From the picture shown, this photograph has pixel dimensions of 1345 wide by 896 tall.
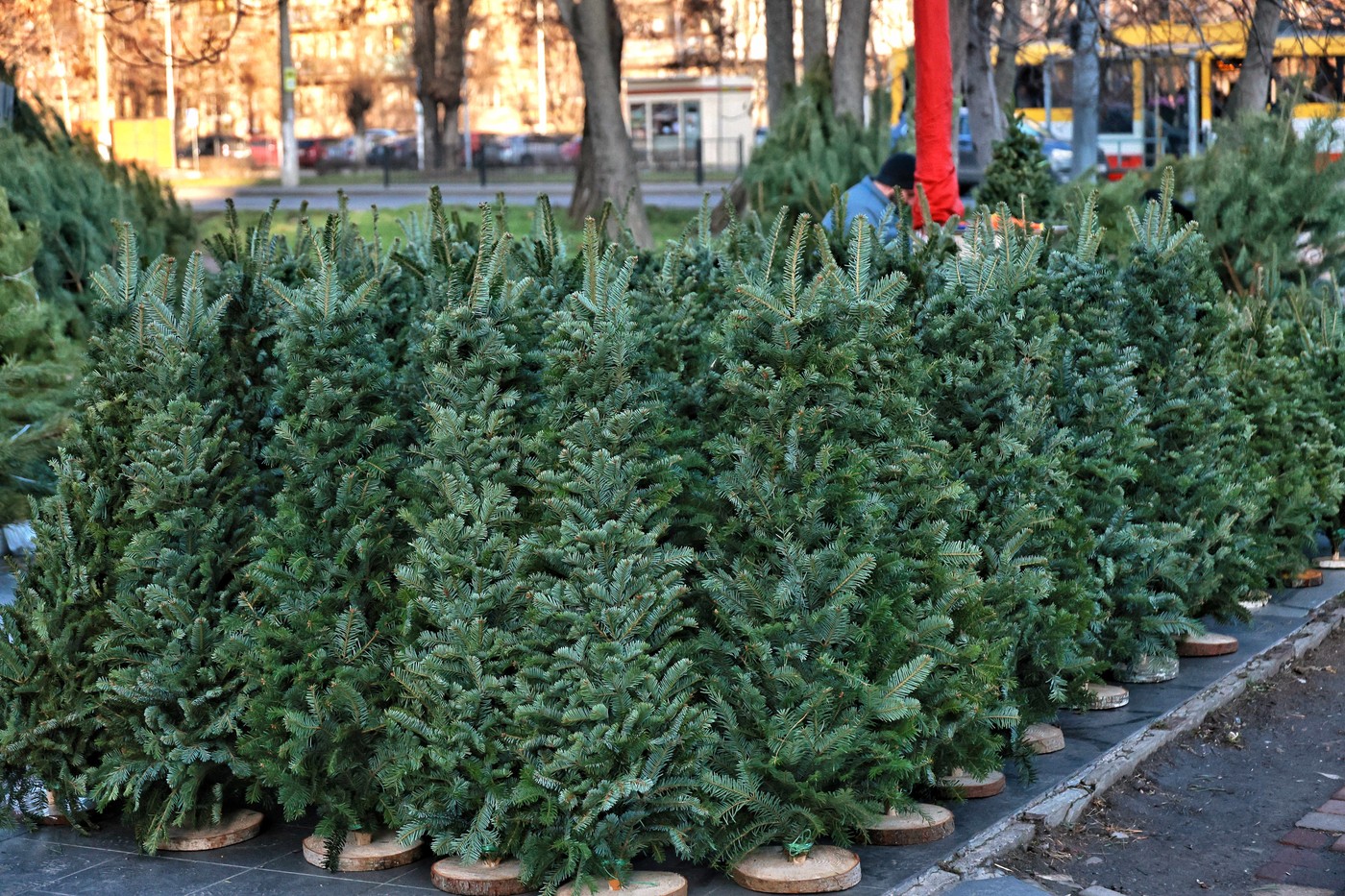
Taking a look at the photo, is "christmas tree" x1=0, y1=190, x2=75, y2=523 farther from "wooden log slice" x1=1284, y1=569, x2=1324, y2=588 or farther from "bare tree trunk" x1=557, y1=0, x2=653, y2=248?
"bare tree trunk" x1=557, y1=0, x2=653, y2=248

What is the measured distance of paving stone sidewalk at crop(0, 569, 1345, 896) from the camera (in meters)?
4.28

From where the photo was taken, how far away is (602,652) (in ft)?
13.2

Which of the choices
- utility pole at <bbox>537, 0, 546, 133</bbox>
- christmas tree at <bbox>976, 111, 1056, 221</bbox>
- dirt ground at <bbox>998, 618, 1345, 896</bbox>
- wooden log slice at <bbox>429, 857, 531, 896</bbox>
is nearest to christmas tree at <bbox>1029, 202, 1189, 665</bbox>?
dirt ground at <bbox>998, 618, 1345, 896</bbox>

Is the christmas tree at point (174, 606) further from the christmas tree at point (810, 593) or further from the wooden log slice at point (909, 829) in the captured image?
the wooden log slice at point (909, 829)

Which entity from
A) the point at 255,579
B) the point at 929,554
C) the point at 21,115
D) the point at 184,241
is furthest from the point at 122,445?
the point at 21,115

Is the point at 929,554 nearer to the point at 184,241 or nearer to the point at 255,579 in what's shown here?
the point at 255,579

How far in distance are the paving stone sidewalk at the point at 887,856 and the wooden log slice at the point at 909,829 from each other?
0.11ft

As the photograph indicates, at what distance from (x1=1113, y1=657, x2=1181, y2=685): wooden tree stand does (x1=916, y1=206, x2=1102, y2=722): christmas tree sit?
0.84 metres

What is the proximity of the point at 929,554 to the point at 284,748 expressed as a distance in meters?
1.85

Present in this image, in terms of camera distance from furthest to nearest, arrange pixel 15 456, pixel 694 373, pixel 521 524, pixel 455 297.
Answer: pixel 15 456
pixel 694 373
pixel 455 297
pixel 521 524

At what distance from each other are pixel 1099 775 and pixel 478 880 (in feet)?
6.87

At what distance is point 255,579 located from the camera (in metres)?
4.39

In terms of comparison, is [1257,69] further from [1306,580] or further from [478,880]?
[478,880]

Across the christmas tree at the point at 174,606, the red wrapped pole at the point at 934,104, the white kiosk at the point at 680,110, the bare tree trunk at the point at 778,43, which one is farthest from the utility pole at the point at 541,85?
the christmas tree at the point at 174,606
